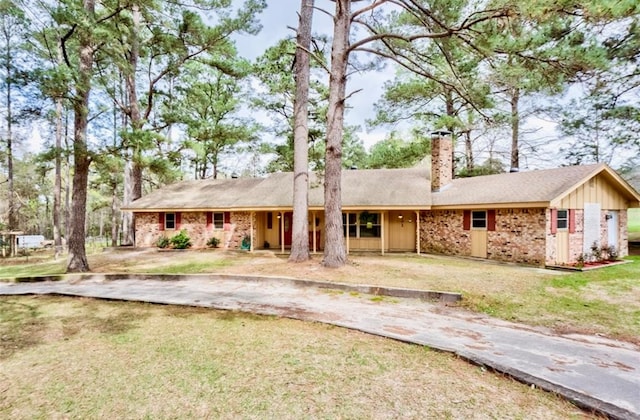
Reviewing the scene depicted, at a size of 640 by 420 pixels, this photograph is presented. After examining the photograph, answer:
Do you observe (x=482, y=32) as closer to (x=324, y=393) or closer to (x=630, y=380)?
(x=630, y=380)

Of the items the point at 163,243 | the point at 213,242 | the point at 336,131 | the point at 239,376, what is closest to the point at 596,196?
the point at 336,131

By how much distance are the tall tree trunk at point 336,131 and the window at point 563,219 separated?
7.45m

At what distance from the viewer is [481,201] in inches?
478

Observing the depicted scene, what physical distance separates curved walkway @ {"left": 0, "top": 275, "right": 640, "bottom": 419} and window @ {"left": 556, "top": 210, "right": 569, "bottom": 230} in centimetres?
754

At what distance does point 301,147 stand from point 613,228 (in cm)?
1260

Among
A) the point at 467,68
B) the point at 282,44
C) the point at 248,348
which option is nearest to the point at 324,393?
the point at 248,348

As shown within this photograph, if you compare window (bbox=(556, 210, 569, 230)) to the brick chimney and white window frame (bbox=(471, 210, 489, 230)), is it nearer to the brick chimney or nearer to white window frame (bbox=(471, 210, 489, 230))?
white window frame (bbox=(471, 210, 489, 230))

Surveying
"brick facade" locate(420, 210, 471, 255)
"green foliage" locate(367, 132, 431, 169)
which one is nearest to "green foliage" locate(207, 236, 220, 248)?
"brick facade" locate(420, 210, 471, 255)

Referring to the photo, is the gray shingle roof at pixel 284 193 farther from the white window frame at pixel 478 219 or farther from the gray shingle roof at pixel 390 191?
the white window frame at pixel 478 219

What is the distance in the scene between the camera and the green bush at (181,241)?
16359mm

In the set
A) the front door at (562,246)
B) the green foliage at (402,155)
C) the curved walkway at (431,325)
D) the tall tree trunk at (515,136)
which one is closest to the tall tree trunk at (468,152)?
the tall tree trunk at (515,136)

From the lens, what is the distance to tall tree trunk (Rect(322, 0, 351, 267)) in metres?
10.1

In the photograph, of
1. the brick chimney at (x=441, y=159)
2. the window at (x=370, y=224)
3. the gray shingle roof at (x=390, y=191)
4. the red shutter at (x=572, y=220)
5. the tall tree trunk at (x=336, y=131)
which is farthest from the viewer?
the window at (x=370, y=224)

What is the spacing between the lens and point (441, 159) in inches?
590
